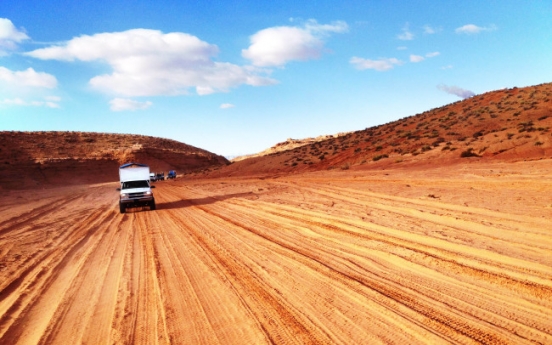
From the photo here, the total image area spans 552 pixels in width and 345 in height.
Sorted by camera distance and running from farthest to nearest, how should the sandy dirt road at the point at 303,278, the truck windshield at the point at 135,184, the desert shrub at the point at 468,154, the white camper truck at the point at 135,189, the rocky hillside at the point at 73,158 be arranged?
1. the rocky hillside at the point at 73,158
2. the desert shrub at the point at 468,154
3. the truck windshield at the point at 135,184
4. the white camper truck at the point at 135,189
5. the sandy dirt road at the point at 303,278

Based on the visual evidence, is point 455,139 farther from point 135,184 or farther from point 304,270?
point 304,270

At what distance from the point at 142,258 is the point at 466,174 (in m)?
17.1

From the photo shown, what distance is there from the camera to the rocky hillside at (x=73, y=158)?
6762cm

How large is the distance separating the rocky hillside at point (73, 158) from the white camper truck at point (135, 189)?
150 feet

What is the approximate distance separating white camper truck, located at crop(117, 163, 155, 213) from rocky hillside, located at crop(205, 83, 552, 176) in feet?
62.1

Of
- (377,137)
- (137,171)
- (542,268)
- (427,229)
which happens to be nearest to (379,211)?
(427,229)

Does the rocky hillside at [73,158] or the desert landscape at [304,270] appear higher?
the rocky hillside at [73,158]

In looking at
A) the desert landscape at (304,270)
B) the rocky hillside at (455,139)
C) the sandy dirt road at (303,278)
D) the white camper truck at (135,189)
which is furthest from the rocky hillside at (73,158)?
the sandy dirt road at (303,278)

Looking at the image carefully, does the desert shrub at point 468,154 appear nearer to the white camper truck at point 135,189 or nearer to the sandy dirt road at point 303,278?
the sandy dirt road at point 303,278

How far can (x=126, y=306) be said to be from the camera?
5.91 metres

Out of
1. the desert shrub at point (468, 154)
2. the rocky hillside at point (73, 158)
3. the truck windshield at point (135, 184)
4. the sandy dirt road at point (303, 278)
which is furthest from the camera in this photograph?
the rocky hillside at point (73, 158)

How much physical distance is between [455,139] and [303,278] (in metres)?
32.2

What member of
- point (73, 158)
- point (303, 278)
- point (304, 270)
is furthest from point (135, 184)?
point (73, 158)

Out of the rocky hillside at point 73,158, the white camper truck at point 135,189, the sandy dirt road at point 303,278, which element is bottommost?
the sandy dirt road at point 303,278
